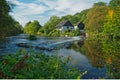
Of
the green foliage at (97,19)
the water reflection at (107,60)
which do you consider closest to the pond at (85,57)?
the water reflection at (107,60)

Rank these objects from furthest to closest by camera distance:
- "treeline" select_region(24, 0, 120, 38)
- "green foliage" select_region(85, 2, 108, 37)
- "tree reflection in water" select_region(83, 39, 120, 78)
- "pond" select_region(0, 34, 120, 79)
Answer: "green foliage" select_region(85, 2, 108, 37) → "treeline" select_region(24, 0, 120, 38) → "pond" select_region(0, 34, 120, 79) → "tree reflection in water" select_region(83, 39, 120, 78)

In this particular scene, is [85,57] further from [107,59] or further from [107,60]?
[107,60]

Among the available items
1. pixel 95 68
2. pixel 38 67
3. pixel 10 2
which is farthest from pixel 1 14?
pixel 38 67

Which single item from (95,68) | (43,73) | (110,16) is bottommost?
(95,68)

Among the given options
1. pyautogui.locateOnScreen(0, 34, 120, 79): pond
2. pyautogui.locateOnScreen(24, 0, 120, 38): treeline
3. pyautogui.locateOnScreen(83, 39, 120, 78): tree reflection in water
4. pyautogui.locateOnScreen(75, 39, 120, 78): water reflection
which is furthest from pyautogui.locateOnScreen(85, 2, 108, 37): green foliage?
pyautogui.locateOnScreen(75, 39, 120, 78): water reflection

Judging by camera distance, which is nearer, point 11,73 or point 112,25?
point 11,73

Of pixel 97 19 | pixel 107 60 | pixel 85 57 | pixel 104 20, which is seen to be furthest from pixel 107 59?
pixel 97 19

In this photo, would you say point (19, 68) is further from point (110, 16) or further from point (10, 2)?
point (110, 16)

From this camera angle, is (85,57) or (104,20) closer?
(85,57)

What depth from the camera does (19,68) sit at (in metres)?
7.78

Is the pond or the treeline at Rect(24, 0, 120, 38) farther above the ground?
the treeline at Rect(24, 0, 120, 38)

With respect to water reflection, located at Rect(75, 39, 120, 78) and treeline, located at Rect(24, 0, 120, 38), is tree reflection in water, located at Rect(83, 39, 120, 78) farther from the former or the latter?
treeline, located at Rect(24, 0, 120, 38)

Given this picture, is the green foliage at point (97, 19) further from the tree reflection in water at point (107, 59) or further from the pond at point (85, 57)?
the tree reflection in water at point (107, 59)

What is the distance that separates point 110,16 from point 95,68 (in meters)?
31.8
